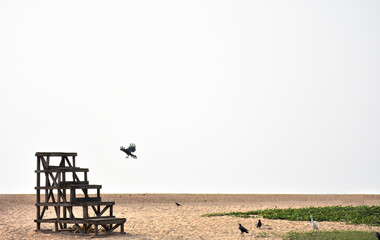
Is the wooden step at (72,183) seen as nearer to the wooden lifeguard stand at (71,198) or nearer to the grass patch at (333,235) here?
the wooden lifeguard stand at (71,198)

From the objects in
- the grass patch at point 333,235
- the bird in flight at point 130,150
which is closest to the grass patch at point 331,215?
the grass patch at point 333,235

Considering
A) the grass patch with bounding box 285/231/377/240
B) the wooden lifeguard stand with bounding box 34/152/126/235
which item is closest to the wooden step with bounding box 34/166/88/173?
the wooden lifeguard stand with bounding box 34/152/126/235

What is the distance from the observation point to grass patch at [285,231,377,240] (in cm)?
2205

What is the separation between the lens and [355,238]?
22.0 metres

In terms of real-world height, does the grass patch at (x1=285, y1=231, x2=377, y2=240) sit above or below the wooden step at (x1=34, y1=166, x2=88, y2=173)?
below

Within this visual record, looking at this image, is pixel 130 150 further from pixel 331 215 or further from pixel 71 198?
pixel 331 215

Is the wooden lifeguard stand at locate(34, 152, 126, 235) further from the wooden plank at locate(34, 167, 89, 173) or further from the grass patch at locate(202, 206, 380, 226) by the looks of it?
the grass patch at locate(202, 206, 380, 226)

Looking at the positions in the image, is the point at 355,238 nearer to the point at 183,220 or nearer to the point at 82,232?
the point at 183,220

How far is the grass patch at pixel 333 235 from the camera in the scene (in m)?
22.0

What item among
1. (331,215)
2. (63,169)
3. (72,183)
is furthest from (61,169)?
(331,215)

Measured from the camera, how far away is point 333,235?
2269 centimetres

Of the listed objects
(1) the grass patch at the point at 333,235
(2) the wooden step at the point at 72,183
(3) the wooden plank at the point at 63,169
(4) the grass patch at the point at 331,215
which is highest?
(3) the wooden plank at the point at 63,169

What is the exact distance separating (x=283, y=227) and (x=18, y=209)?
19.4 m

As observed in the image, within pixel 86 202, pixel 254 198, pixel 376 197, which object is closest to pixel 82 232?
pixel 86 202
